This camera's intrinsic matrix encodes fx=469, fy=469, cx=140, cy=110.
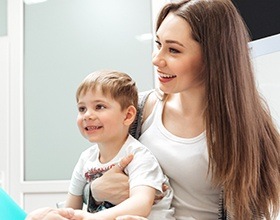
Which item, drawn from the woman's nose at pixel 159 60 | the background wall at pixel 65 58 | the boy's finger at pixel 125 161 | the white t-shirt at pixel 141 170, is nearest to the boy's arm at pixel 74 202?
the white t-shirt at pixel 141 170

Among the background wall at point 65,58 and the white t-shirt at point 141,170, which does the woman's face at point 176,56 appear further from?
the background wall at point 65,58

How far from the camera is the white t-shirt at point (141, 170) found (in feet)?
3.95

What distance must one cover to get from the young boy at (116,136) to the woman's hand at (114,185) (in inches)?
0.7

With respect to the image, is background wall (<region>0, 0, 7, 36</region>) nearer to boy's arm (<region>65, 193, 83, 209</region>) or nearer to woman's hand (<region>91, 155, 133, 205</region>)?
boy's arm (<region>65, 193, 83, 209</region>)

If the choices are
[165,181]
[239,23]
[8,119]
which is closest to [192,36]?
[239,23]

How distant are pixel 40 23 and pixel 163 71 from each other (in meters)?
2.26

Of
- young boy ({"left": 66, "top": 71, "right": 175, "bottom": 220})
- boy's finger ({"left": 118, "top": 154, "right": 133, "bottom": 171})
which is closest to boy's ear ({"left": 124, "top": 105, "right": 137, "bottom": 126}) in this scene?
young boy ({"left": 66, "top": 71, "right": 175, "bottom": 220})

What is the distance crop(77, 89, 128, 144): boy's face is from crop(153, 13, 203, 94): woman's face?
0.15 metres

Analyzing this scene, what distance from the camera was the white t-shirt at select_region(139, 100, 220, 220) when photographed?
50.4 inches

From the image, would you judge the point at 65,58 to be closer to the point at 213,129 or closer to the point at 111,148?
the point at 111,148

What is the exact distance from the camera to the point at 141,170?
1.22 m

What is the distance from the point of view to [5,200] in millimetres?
1320

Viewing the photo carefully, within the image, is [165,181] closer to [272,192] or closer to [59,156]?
[272,192]

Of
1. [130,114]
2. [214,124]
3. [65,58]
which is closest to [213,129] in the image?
[214,124]
